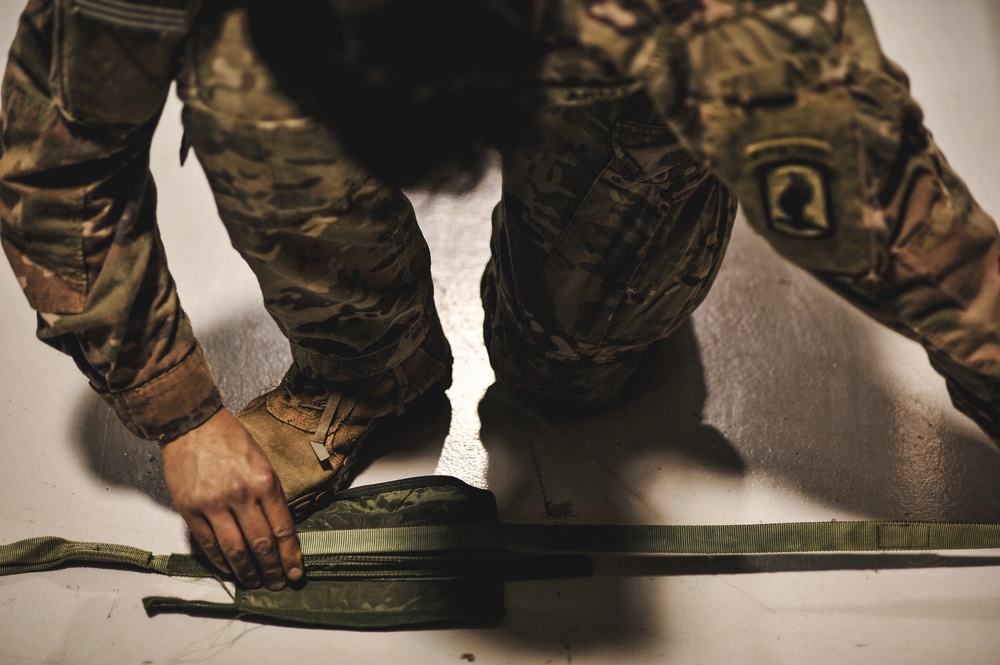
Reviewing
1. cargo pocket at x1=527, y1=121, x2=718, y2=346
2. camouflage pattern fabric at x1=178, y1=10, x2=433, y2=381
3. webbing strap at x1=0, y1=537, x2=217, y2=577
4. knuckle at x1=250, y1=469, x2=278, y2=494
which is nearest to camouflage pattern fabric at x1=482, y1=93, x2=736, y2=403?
cargo pocket at x1=527, y1=121, x2=718, y2=346

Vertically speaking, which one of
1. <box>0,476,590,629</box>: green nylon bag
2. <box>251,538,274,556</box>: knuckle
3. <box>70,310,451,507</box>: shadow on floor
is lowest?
<box>0,476,590,629</box>: green nylon bag

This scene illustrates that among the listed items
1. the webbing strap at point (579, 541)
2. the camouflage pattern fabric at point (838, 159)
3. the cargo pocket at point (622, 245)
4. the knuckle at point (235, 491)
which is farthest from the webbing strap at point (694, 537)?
the camouflage pattern fabric at point (838, 159)

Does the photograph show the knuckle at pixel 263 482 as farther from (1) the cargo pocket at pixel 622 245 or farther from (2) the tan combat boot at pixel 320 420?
(1) the cargo pocket at pixel 622 245

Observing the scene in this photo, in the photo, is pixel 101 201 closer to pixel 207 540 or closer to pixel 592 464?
pixel 207 540

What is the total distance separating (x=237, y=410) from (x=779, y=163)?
761mm

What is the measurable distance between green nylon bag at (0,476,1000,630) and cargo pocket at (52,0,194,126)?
1.57ft

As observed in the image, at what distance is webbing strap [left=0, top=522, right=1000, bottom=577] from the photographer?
911mm

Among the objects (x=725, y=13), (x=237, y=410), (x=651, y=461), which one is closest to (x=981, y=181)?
(x=651, y=461)

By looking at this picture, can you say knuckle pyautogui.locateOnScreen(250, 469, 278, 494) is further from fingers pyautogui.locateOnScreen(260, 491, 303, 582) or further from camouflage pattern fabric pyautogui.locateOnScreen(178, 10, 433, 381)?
camouflage pattern fabric pyautogui.locateOnScreen(178, 10, 433, 381)

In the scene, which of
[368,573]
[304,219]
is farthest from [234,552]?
[304,219]

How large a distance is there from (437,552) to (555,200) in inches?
15.1

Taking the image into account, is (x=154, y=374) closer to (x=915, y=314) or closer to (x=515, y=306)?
(x=515, y=306)

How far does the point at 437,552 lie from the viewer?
0.91m

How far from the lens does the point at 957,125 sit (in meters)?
1.31
